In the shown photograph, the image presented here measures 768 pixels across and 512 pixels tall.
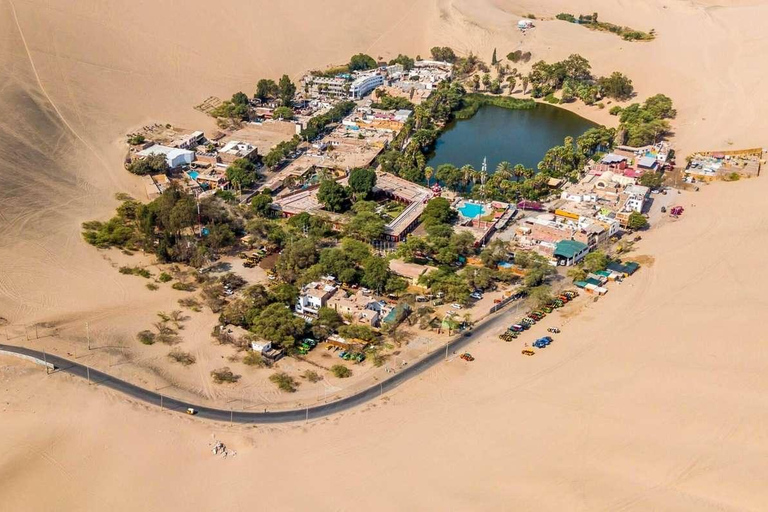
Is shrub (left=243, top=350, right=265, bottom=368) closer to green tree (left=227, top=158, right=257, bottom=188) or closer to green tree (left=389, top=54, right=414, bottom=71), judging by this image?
green tree (left=227, top=158, right=257, bottom=188)

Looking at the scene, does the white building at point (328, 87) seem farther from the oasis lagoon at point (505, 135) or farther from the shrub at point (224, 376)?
the shrub at point (224, 376)

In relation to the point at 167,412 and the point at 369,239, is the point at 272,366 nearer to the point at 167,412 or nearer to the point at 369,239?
the point at 167,412

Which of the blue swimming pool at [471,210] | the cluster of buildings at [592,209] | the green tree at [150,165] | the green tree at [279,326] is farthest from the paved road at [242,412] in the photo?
the green tree at [150,165]

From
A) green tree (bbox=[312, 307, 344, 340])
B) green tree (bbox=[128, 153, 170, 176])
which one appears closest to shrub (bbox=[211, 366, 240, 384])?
green tree (bbox=[312, 307, 344, 340])

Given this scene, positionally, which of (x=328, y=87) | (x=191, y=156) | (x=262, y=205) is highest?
(x=328, y=87)

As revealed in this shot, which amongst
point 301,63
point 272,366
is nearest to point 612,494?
point 272,366

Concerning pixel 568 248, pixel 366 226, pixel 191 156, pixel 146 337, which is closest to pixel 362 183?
pixel 366 226

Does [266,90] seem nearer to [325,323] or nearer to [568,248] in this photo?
[568,248]
